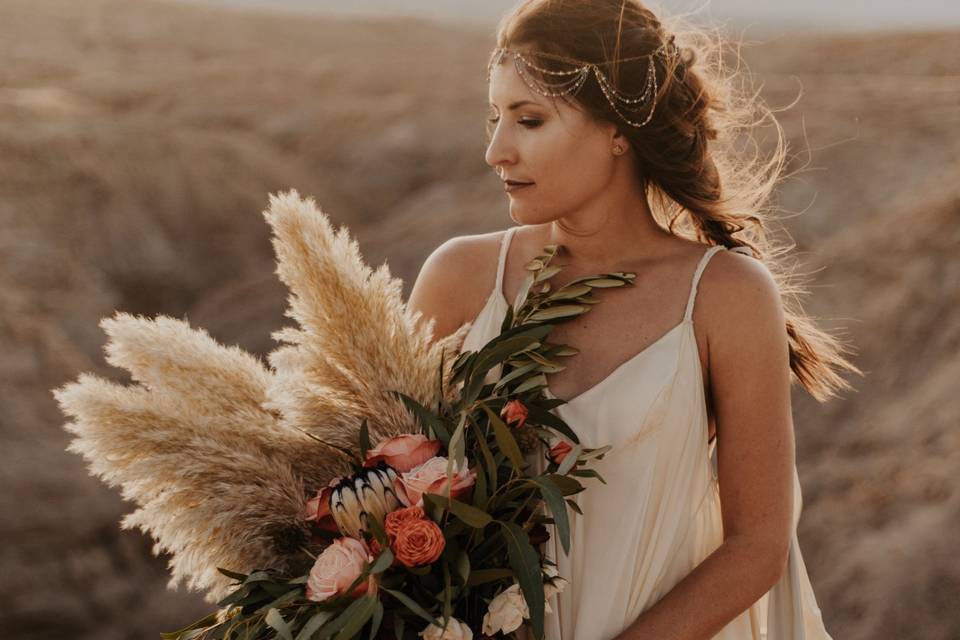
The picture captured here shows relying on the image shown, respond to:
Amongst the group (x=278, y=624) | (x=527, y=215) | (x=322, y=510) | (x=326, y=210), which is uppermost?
(x=326, y=210)

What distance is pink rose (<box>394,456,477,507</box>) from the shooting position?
1.40m

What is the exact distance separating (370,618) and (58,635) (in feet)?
9.19

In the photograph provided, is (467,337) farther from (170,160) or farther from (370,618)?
(170,160)

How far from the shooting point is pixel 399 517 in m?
1.39

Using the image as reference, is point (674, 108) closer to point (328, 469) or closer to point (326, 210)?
point (328, 469)

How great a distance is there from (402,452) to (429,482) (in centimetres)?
6

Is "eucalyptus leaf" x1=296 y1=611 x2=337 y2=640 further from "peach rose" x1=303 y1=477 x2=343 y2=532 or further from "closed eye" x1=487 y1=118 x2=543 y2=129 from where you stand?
"closed eye" x1=487 y1=118 x2=543 y2=129

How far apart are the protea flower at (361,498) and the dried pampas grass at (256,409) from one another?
6 cm

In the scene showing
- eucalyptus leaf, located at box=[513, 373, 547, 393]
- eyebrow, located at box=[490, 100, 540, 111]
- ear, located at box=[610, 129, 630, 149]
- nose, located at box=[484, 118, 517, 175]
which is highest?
eyebrow, located at box=[490, 100, 540, 111]

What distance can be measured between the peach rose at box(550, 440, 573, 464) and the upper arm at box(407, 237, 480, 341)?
0.50m

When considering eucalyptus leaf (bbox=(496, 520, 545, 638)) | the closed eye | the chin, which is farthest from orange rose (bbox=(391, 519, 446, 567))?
the closed eye

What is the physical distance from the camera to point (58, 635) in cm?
378

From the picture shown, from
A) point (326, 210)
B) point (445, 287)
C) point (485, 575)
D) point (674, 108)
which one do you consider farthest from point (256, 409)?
point (326, 210)

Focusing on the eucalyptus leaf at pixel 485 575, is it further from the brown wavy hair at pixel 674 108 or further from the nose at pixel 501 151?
the brown wavy hair at pixel 674 108
